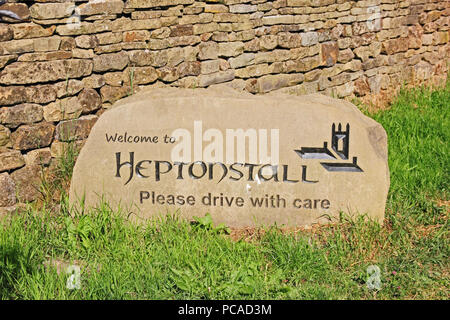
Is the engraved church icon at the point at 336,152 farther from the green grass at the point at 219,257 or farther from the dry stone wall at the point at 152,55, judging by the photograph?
the dry stone wall at the point at 152,55

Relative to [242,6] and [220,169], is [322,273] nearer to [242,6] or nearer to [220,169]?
[220,169]

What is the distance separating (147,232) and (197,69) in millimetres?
1657

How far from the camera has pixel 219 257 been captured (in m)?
3.67

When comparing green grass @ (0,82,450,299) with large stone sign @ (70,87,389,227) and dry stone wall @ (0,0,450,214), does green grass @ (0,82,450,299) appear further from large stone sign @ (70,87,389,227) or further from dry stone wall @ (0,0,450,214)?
dry stone wall @ (0,0,450,214)

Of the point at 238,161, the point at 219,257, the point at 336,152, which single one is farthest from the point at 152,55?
the point at 219,257

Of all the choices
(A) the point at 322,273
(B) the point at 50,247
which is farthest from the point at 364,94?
(B) the point at 50,247

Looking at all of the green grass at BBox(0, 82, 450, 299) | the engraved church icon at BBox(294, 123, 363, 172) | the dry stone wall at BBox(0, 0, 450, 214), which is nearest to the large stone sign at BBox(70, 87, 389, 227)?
the engraved church icon at BBox(294, 123, 363, 172)

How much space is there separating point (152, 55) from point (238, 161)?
120cm

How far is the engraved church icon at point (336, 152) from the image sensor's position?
4.18 m

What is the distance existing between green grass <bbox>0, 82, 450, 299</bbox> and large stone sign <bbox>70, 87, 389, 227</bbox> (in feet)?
0.49

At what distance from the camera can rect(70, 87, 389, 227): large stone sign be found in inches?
165

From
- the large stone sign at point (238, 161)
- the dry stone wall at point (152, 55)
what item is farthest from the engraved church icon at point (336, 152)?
the dry stone wall at point (152, 55)

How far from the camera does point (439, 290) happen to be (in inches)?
140
